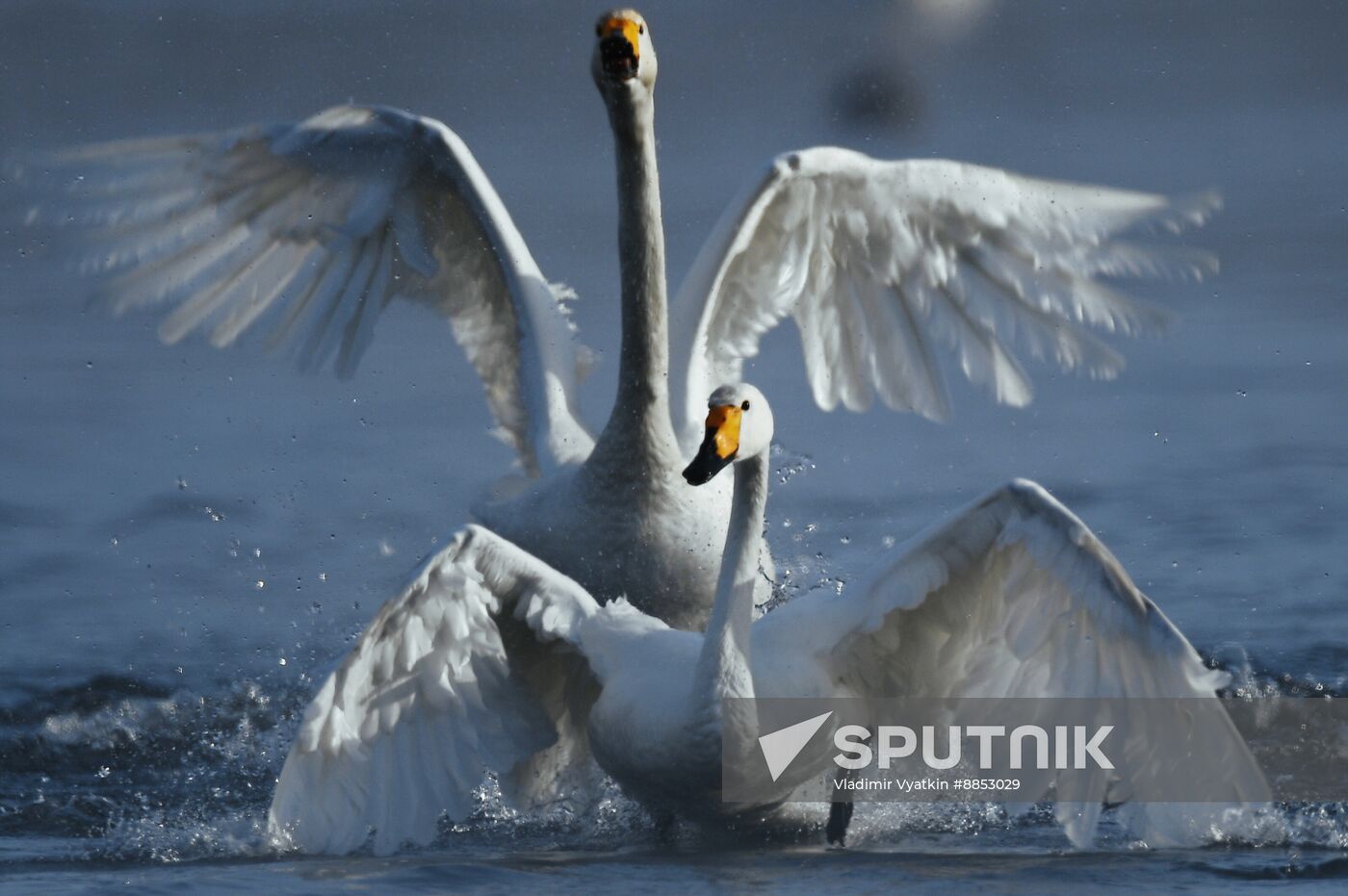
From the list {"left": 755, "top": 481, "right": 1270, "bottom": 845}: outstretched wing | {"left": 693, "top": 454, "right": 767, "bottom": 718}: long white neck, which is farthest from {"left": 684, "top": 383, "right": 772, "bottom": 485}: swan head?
{"left": 755, "top": 481, "right": 1270, "bottom": 845}: outstretched wing

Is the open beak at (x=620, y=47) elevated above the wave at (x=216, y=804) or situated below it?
above

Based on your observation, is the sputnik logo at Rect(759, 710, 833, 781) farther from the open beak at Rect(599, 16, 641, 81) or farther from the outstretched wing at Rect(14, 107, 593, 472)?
the open beak at Rect(599, 16, 641, 81)

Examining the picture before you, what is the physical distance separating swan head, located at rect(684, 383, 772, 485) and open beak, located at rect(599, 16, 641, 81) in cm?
148

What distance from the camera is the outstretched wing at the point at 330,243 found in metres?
9.04

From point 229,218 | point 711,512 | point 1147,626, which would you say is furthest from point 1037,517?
point 229,218

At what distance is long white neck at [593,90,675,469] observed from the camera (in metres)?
8.16

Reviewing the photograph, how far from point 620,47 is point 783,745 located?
8.30 ft

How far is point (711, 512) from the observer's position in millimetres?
8367

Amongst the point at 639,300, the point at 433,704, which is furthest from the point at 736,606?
the point at 639,300

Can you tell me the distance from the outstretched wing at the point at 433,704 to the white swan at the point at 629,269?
2.91 ft

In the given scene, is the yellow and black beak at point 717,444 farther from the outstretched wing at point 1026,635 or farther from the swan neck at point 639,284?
the swan neck at point 639,284

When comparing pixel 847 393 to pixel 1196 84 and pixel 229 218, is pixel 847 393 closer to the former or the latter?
pixel 229 218

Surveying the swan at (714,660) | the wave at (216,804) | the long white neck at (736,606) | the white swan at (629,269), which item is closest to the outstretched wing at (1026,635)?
the swan at (714,660)

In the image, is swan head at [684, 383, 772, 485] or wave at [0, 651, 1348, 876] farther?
wave at [0, 651, 1348, 876]
